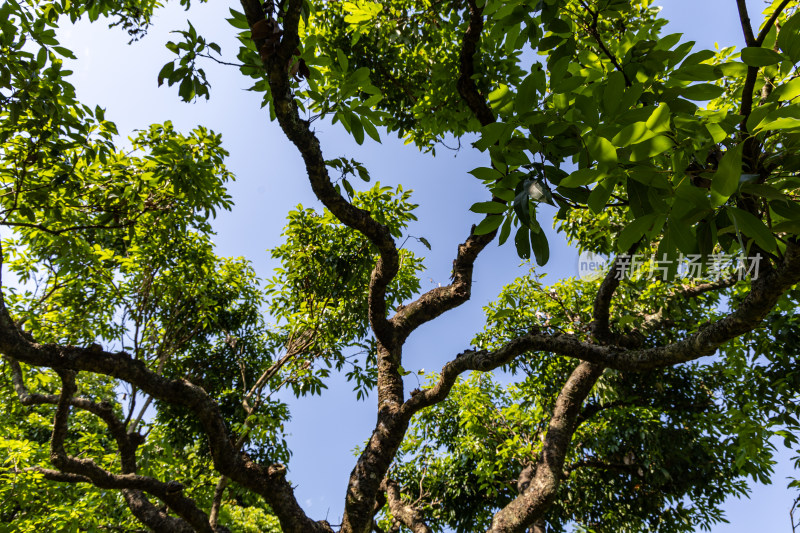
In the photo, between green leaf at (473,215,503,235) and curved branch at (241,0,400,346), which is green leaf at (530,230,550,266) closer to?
→ green leaf at (473,215,503,235)

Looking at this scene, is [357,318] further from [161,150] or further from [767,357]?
[767,357]

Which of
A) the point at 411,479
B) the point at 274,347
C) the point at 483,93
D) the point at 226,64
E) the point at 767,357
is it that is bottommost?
the point at 767,357

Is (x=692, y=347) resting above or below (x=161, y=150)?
below

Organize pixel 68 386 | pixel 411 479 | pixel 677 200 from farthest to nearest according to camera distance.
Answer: pixel 411 479
pixel 68 386
pixel 677 200

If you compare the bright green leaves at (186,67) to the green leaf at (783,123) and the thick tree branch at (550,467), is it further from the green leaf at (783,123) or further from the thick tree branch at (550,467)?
the thick tree branch at (550,467)

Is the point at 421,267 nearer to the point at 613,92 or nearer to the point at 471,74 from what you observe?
the point at 471,74

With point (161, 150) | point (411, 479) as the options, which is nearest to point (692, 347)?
point (161, 150)

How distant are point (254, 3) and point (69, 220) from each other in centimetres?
337

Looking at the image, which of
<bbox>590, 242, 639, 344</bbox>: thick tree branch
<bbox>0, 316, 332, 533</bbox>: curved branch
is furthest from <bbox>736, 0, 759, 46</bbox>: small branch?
<bbox>0, 316, 332, 533</bbox>: curved branch

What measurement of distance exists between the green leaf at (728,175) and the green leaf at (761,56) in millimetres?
345

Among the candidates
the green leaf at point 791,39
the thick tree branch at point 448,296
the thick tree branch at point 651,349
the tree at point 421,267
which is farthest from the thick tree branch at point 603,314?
the green leaf at point 791,39

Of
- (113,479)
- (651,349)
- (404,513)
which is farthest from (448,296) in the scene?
(113,479)

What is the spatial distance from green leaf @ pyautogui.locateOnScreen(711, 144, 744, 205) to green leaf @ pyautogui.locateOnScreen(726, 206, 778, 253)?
0.26 ft

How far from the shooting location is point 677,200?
1.13 metres
